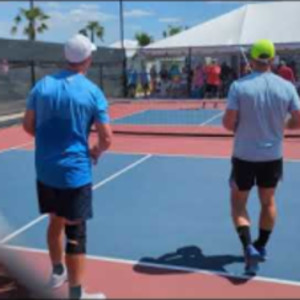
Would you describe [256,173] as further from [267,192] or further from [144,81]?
[144,81]

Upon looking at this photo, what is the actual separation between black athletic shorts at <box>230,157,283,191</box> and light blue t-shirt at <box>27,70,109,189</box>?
1.34 m

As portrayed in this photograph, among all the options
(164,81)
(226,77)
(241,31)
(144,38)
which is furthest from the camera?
(144,38)

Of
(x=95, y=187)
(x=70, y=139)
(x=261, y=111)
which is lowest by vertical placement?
(x=95, y=187)

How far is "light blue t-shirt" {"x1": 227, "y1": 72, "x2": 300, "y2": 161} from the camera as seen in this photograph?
4.71 metres

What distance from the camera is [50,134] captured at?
4074 millimetres

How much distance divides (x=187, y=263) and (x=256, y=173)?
3.28 ft

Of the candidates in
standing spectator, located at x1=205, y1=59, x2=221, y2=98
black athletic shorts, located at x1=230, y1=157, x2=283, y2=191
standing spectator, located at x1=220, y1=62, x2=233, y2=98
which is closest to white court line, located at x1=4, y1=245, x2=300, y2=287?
black athletic shorts, located at x1=230, y1=157, x2=283, y2=191

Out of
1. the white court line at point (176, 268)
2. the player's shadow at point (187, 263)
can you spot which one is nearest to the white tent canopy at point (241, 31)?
the player's shadow at point (187, 263)

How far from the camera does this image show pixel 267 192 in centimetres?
496

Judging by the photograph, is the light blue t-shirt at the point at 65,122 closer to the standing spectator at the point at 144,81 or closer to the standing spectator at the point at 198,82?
the standing spectator at the point at 198,82

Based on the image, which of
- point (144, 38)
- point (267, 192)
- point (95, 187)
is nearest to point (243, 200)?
point (267, 192)

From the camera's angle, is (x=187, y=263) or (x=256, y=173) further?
(x=187, y=263)

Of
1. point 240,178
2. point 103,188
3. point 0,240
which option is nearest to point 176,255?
point 240,178

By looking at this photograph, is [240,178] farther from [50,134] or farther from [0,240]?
[0,240]
